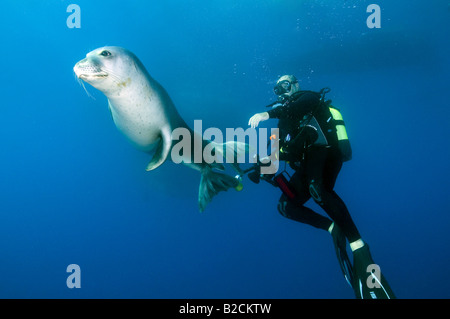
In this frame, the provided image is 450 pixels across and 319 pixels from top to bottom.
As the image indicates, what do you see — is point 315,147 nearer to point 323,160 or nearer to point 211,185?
point 323,160

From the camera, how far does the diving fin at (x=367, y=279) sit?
2.82 m

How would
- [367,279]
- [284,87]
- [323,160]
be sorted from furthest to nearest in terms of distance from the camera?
1. [284,87]
2. [323,160]
3. [367,279]

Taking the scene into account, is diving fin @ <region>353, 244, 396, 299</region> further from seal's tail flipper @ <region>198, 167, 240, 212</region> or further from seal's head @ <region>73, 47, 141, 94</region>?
seal's head @ <region>73, 47, 141, 94</region>

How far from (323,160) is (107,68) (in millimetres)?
2738

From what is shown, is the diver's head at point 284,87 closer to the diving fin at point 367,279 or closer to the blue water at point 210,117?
the diving fin at point 367,279

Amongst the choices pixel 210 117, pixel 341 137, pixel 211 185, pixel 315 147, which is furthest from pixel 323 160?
pixel 210 117

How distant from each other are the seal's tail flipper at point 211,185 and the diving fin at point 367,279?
180 centimetres

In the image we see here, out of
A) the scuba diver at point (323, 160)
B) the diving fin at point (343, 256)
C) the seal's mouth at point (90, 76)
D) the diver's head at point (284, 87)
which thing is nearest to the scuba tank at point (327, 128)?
the scuba diver at point (323, 160)

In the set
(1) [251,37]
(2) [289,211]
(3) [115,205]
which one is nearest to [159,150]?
(2) [289,211]

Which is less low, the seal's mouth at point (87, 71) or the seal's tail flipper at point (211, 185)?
the seal's mouth at point (87, 71)

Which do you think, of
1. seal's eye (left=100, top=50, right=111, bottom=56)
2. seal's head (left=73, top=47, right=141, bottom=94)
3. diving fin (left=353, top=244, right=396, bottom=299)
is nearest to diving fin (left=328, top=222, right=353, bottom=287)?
diving fin (left=353, top=244, right=396, bottom=299)

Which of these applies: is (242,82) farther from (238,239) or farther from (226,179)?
(226,179)

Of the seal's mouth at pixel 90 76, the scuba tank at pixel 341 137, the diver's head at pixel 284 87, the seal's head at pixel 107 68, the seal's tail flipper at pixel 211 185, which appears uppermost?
the diver's head at pixel 284 87

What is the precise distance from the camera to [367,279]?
2898 mm
